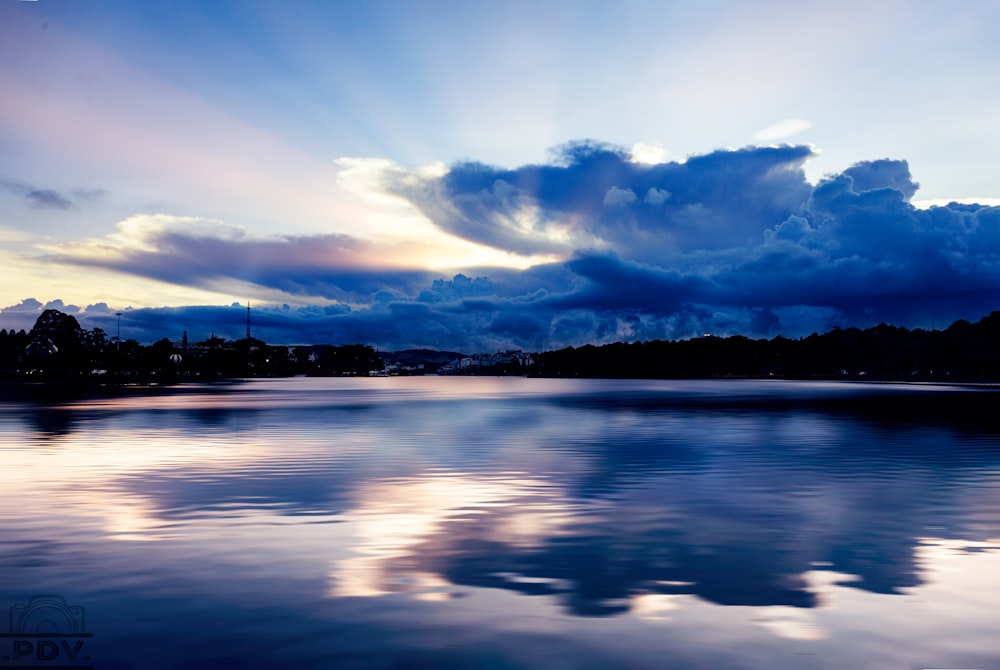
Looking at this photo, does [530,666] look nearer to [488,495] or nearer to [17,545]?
[17,545]

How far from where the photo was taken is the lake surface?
13984 millimetres

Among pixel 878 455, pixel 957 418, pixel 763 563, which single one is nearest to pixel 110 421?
pixel 878 455

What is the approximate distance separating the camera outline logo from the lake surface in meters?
0.06

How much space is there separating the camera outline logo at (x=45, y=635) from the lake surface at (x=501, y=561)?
0.06 m

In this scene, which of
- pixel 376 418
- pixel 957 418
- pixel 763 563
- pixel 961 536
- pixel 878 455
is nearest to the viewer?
pixel 763 563

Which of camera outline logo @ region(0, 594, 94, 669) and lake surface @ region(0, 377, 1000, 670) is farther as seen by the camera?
lake surface @ region(0, 377, 1000, 670)

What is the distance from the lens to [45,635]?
14562mm

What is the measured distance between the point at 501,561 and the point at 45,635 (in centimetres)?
988

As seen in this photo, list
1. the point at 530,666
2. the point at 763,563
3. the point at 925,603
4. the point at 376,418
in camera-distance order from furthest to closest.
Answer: the point at 376,418 < the point at 763,563 < the point at 925,603 < the point at 530,666

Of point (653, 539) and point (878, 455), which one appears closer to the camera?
point (653, 539)

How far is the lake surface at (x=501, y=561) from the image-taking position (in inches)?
551

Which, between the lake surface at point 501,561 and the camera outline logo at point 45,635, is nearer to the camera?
the camera outline logo at point 45,635

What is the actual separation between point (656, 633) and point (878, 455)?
38581 mm

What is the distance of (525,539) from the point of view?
2336 centimetres
